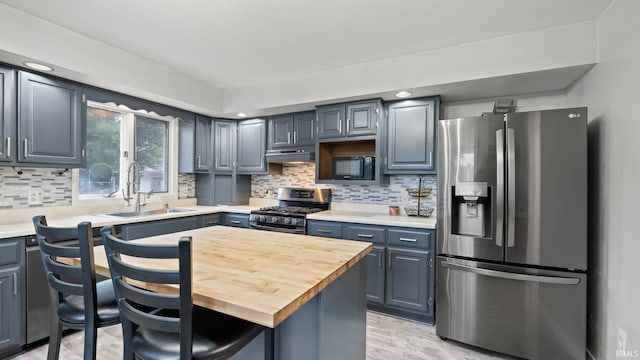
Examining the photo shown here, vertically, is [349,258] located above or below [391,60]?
below

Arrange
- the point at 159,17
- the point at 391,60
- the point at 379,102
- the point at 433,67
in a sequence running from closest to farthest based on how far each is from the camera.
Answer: the point at 159,17 → the point at 433,67 → the point at 391,60 → the point at 379,102

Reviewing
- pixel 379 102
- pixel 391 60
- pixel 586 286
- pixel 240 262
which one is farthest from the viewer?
pixel 379 102

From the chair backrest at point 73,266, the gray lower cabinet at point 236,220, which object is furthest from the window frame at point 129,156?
the chair backrest at point 73,266

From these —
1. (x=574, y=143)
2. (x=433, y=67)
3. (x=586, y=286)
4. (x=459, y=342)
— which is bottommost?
(x=459, y=342)

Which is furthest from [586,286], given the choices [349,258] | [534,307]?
[349,258]

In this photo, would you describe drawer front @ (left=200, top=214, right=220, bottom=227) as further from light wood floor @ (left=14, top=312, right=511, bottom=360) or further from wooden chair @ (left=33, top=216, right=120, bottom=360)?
wooden chair @ (left=33, top=216, right=120, bottom=360)

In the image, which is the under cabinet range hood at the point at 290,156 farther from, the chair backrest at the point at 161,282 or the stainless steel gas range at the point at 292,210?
the chair backrest at the point at 161,282

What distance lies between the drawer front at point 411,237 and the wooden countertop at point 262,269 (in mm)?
1106

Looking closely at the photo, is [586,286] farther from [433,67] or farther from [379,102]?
[379,102]

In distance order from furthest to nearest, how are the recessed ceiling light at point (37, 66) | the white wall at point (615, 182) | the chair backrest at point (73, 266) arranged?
the recessed ceiling light at point (37, 66)
the white wall at point (615, 182)
the chair backrest at point (73, 266)

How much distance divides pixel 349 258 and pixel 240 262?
52 centimetres

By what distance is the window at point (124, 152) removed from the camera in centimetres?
300

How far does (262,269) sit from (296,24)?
181 cm

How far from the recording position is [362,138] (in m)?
3.14
